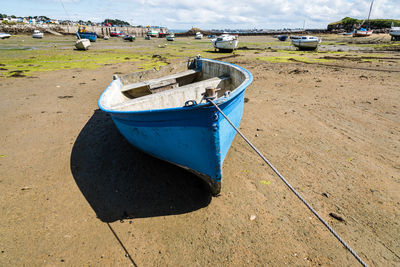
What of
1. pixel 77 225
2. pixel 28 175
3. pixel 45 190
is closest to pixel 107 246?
pixel 77 225

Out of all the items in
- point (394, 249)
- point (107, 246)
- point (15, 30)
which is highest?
point (15, 30)

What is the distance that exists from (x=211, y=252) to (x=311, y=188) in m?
2.31

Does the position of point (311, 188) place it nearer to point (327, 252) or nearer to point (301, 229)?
point (301, 229)

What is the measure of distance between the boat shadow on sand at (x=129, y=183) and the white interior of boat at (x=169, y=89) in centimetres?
127

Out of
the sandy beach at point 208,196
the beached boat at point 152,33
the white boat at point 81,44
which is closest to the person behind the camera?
the sandy beach at point 208,196

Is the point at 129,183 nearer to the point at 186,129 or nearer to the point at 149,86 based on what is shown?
the point at 186,129

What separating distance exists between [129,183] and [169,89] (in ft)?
11.1

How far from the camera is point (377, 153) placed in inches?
190

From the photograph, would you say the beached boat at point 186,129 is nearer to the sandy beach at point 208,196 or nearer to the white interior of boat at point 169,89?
the white interior of boat at point 169,89

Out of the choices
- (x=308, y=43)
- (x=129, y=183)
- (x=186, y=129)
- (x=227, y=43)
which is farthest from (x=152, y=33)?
(x=186, y=129)

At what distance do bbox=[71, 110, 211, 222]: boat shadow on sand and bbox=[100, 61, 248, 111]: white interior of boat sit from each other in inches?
50.2

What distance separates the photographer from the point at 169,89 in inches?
259

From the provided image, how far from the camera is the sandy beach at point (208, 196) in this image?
2.97 meters

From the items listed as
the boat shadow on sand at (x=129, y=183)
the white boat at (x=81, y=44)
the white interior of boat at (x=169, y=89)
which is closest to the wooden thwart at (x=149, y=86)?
the white interior of boat at (x=169, y=89)
